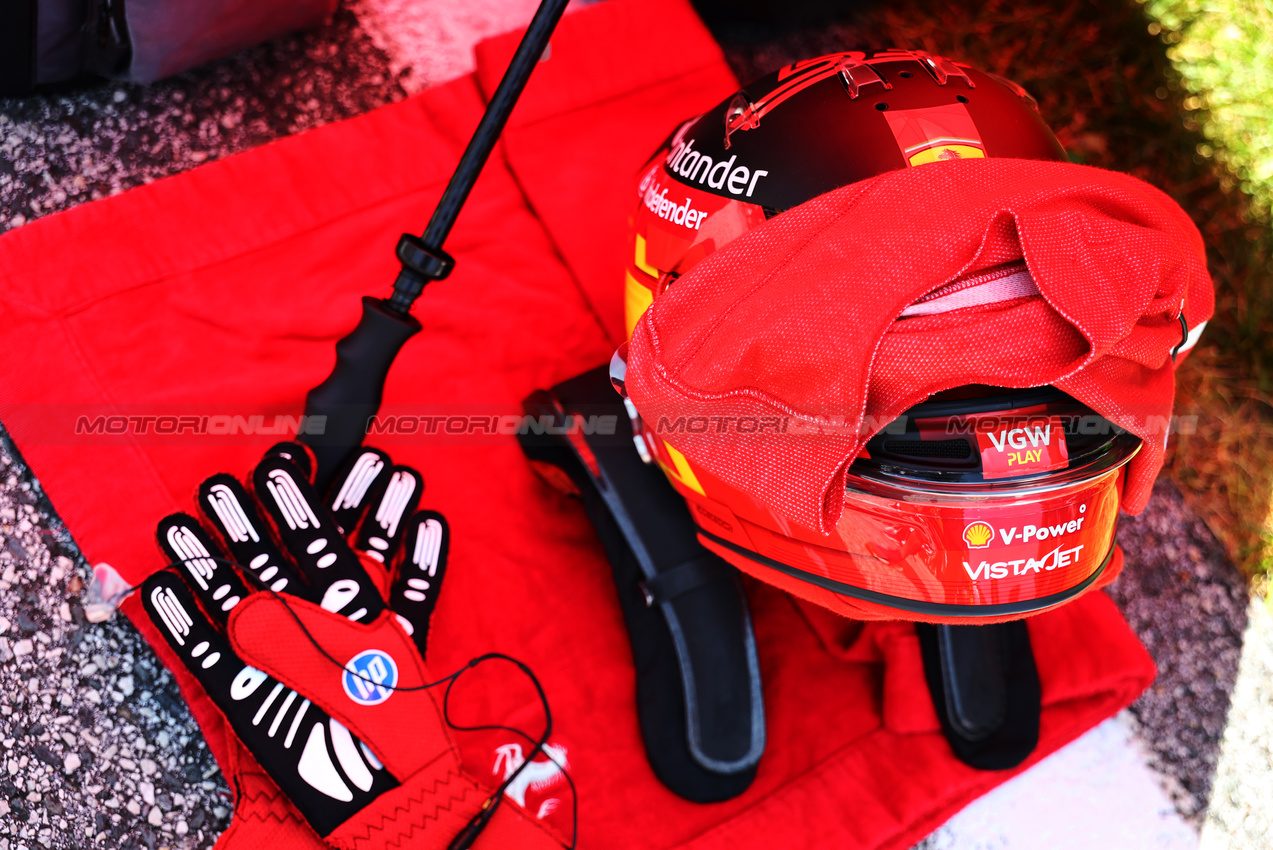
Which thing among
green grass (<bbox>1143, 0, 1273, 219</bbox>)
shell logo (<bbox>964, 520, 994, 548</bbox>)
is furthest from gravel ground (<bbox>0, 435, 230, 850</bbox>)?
green grass (<bbox>1143, 0, 1273, 219</bbox>)

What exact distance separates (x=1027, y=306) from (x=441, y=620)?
796 millimetres

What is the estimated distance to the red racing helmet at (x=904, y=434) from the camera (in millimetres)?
845

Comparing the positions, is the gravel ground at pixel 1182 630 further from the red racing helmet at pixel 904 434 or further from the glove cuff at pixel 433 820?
the glove cuff at pixel 433 820

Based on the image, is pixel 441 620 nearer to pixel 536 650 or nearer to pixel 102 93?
pixel 536 650

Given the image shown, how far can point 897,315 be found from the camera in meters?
0.74

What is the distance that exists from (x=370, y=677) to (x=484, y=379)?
0.46m

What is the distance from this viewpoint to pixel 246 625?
991mm

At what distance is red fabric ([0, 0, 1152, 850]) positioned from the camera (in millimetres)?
1126

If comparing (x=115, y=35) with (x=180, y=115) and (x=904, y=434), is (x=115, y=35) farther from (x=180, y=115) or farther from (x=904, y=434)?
(x=904, y=434)

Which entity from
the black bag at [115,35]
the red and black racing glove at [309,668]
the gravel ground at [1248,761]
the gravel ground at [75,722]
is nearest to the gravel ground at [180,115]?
the black bag at [115,35]

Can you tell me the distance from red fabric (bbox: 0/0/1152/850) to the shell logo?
14.1 inches

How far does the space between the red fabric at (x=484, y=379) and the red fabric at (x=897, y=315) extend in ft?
1.54

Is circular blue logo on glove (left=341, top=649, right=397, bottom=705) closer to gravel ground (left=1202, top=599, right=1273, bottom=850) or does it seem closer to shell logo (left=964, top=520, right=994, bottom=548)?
shell logo (left=964, top=520, right=994, bottom=548)

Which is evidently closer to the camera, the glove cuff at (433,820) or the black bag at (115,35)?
the glove cuff at (433,820)
